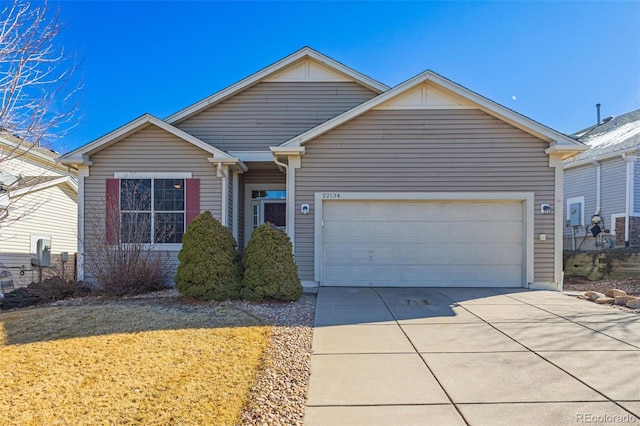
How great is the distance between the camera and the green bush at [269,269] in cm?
678

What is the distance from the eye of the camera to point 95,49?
6758mm

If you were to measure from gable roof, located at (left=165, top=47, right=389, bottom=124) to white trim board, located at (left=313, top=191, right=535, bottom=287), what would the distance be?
3582mm

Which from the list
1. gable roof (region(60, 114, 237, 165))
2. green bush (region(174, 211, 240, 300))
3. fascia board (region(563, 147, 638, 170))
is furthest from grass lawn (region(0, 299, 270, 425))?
fascia board (region(563, 147, 638, 170))

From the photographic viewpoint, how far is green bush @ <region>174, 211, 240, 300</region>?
22.4ft

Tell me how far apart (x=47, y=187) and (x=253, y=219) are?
7760 mm

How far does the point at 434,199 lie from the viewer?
28.1ft

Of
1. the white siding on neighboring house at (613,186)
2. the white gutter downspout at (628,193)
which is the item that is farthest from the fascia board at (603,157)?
the white siding on neighboring house at (613,186)

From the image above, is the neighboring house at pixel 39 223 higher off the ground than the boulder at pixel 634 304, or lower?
higher

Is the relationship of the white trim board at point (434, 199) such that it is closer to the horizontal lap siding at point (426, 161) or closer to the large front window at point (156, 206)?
the horizontal lap siding at point (426, 161)

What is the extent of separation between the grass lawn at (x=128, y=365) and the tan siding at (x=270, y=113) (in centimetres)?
566

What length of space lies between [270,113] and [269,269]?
5360 millimetres

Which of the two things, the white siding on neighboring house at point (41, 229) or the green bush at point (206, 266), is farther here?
the white siding on neighboring house at point (41, 229)

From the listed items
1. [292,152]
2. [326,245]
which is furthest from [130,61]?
[326,245]

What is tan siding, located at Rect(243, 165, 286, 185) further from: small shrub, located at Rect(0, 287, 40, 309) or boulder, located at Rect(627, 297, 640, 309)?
boulder, located at Rect(627, 297, 640, 309)
